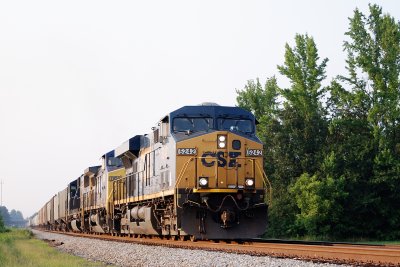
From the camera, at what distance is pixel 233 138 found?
16.2 m

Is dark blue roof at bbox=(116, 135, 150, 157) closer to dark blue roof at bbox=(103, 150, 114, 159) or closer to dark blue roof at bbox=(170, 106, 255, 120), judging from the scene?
dark blue roof at bbox=(103, 150, 114, 159)

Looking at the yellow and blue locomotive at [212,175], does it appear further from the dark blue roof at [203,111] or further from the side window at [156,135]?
the side window at [156,135]

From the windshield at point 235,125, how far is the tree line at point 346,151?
13459 millimetres

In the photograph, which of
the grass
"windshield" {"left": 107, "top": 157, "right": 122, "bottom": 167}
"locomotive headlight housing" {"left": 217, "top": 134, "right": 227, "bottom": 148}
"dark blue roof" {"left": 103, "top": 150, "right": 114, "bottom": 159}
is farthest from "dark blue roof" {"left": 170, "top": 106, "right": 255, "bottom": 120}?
"dark blue roof" {"left": 103, "top": 150, "right": 114, "bottom": 159}

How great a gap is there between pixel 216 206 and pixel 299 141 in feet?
63.4

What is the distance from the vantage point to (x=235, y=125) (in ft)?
55.8

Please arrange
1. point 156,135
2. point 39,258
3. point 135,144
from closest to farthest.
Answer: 1. point 39,258
2. point 156,135
3. point 135,144

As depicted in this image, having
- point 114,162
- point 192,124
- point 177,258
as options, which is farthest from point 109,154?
point 177,258

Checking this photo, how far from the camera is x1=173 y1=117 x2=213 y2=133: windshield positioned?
16781 mm

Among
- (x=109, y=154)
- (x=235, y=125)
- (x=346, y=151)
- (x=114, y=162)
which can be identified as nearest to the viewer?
(x=235, y=125)

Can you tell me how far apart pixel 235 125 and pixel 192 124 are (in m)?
1.24

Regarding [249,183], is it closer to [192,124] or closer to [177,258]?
[192,124]

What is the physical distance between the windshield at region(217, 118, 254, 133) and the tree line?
13.5 metres

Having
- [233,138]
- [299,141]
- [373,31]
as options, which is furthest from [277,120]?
[233,138]
